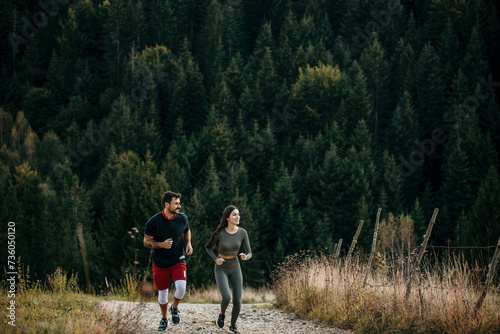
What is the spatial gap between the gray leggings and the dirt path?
38 centimetres

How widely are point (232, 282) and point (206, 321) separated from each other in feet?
4.56

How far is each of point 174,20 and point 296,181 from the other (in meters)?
48.7

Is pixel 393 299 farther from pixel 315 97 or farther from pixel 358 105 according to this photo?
pixel 315 97

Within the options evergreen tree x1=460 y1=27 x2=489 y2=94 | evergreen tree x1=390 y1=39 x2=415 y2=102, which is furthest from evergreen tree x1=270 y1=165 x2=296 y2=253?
evergreen tree x1=460 y1=27 x2=489 y2=94

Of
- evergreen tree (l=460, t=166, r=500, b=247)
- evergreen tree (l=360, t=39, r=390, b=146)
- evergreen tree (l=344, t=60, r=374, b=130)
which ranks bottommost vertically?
evergreen tree (l=460, t=166, r=500, b=247)

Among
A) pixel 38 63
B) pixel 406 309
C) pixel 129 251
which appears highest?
pixel 38 63

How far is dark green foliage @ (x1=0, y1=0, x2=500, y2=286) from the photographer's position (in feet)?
Answer: 155

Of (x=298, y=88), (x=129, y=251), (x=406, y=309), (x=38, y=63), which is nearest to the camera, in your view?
(x=406, y=309)

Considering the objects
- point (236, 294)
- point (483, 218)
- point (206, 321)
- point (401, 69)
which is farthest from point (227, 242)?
point (401, 69)

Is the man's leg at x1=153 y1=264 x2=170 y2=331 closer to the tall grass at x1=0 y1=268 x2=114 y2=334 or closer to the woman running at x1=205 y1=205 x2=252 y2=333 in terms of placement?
the woman running at x1=205 y1=205 x2=252 y2=333

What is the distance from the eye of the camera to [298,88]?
2662 inches

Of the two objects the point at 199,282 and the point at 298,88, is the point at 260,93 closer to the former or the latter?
the point at 298,88

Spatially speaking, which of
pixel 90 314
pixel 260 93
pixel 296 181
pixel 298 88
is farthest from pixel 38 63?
pixel 90 314

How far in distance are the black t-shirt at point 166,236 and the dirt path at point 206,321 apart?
660 mm
